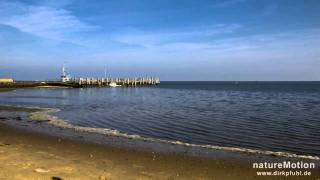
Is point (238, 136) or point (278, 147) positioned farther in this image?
point (238, 136)

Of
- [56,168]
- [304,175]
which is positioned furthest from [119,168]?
[304,175]

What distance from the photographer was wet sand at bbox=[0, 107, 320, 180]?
9.48 meters

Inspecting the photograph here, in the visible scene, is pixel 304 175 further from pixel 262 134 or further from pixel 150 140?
pixel 262 134

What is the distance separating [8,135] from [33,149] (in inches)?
174

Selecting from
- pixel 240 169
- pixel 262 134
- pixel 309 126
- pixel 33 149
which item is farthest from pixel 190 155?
pixel 309 126

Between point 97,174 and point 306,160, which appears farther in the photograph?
point 306,160

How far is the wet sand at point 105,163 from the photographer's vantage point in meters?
9.48

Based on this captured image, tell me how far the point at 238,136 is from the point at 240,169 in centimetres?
746

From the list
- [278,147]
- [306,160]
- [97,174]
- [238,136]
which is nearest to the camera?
[97,174]

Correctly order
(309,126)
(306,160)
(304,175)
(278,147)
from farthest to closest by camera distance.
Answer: (309,126) < (278,147) < (306,160) < (304,175)

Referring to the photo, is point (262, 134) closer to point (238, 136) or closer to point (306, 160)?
point (238, 136)

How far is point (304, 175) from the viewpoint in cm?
1030

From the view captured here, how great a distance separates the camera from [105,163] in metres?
11.0

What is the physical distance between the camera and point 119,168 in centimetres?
1037
